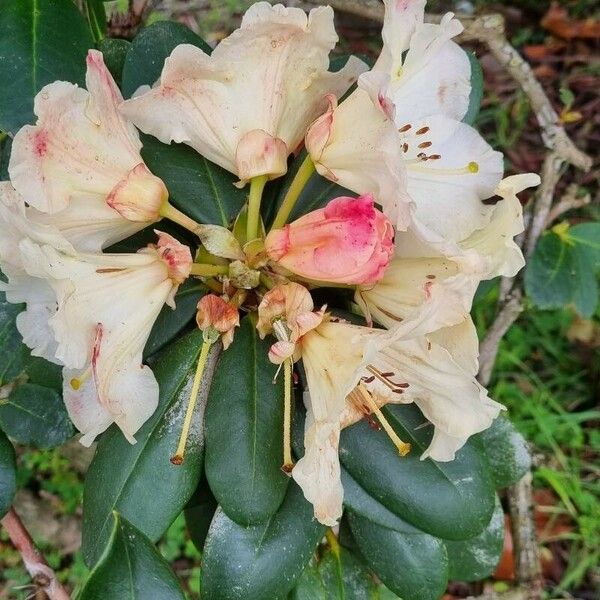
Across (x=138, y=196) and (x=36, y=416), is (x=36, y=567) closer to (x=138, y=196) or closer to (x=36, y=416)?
(x=36, y=416)

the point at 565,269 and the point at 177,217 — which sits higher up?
the point at 177,217

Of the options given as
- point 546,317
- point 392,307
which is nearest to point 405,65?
point 392,307

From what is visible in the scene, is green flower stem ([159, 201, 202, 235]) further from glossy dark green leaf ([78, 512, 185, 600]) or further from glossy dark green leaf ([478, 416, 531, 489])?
glossy dark green leaf ([478, 416, 531, 489])

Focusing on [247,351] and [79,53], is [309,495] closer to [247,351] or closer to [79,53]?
[247,351]

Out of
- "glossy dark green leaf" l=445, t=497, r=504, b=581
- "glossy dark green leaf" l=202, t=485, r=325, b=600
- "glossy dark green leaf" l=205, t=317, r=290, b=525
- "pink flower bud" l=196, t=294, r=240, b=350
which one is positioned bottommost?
"glossy dark green leaf" l=445, t=497, r=504, b=581

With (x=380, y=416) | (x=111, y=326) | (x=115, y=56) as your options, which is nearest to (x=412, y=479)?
(x=380, y=416)

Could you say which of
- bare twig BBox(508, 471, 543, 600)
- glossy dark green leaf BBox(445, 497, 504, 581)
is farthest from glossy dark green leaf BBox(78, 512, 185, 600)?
bare twig BBox(508, 471, 543, 600)
